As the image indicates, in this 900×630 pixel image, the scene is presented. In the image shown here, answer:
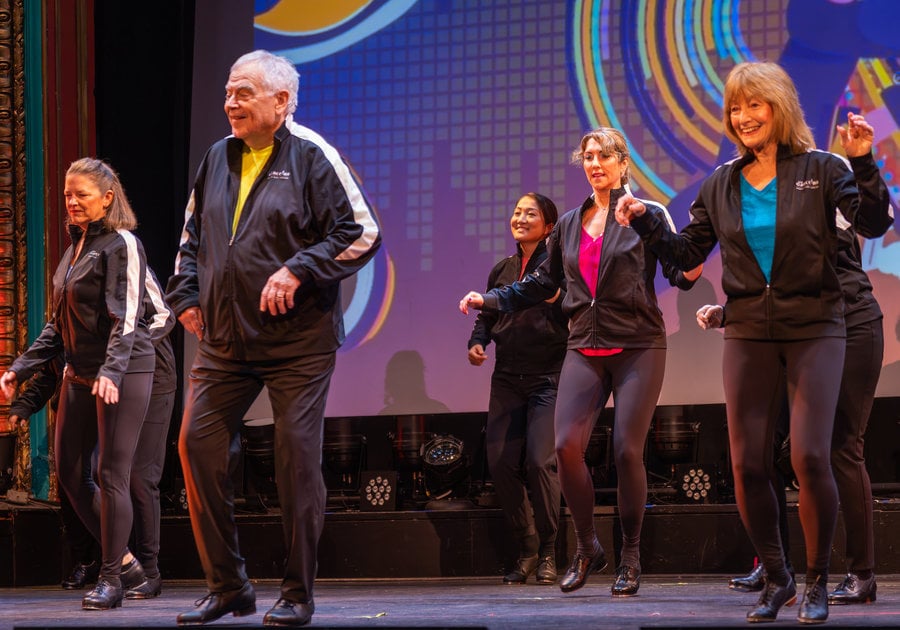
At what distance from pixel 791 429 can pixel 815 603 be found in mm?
464

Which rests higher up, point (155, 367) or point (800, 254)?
point (800, 254)

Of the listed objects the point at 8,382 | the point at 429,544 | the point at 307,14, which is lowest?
the point at 429,544

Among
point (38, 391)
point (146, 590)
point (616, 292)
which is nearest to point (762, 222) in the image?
point (616, 292)

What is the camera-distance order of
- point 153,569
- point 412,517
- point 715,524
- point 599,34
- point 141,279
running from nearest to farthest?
point 141,279, point 153,569, point 715,524, point 412,517, point 599,34

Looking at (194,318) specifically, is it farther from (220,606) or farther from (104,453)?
(104,453)

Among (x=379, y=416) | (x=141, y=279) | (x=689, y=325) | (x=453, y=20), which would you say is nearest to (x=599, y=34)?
(x=453, y=20)

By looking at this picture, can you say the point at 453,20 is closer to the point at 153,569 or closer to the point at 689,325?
the point at 689,325

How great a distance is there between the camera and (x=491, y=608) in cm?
370

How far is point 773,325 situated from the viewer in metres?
3.02

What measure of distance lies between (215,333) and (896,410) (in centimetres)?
423

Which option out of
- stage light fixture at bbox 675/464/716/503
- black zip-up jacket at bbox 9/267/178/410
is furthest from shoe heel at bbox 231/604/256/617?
stage light fixture at bbox 675/464/716/503

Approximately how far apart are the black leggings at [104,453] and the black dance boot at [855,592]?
8.36 ft

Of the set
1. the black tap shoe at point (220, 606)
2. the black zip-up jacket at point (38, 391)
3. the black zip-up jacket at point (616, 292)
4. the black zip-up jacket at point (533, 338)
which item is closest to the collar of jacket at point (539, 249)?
the black zip-up jacket at point (533, 338)

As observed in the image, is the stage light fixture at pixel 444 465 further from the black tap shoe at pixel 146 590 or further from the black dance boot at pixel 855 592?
the black dance boot at pixel 855 592
